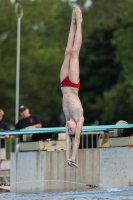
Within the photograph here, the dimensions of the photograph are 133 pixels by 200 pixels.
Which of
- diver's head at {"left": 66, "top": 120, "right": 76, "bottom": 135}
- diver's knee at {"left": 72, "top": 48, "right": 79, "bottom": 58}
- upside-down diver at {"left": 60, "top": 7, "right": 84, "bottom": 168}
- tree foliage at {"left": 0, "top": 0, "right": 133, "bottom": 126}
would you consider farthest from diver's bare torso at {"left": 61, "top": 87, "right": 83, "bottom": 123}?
tree foliage at {"left": 0, "top": 0, "right": 133, "bottom": 126}

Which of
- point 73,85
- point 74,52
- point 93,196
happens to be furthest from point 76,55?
point 93,196

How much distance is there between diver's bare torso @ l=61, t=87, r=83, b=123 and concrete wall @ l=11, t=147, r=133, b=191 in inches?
82.1

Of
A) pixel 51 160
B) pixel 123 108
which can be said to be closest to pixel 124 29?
pixel 123 108

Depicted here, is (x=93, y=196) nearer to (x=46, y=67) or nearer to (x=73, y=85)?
(x=73, y=85)

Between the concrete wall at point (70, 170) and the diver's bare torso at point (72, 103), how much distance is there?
2.09 meters

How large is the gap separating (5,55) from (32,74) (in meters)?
2.45

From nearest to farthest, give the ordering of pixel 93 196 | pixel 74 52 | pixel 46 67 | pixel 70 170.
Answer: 1. pixel 93 196
2. pixel 74 52
3. pixel 70 170
4. pixel 46 67

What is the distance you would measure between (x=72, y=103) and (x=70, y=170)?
3.23m

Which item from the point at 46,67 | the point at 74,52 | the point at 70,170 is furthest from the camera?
the point at 46,67

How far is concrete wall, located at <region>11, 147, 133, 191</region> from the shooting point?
20.1 metres

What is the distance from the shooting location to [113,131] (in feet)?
67.0

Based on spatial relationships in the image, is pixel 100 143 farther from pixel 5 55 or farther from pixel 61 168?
pixel 5 55

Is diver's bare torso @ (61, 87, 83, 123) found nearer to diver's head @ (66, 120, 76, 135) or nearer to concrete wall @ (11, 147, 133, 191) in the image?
diver's head @ (66, 120, 76, 135)

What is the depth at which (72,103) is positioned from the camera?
18.4 metres
